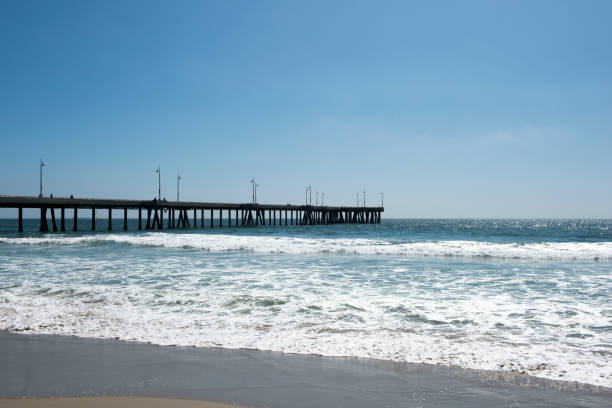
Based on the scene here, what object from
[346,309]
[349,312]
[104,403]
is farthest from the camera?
[346,309]

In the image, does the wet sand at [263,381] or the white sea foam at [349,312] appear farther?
the white sea foam at [349,312]

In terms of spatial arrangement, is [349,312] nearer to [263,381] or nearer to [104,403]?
[263,381]

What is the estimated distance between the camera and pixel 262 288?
1070cm

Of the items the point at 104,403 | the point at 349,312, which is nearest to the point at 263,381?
the point at 104,403

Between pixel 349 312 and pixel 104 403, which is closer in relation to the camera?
pixel 104 403

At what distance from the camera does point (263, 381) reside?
459cm

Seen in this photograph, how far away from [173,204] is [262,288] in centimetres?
4931

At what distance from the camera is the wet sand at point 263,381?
4.11m

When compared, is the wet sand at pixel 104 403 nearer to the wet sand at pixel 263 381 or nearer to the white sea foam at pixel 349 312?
the wet sand at pixel 263 381

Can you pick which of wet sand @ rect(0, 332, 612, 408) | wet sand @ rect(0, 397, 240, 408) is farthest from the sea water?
wet sand @ rect(0, 397, 240, 408)

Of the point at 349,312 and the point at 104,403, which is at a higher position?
the point at 104,403

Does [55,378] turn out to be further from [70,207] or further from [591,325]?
[70,207]

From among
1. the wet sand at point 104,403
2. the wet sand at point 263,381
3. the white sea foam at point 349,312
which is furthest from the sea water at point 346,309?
the wet sand at point 104,403

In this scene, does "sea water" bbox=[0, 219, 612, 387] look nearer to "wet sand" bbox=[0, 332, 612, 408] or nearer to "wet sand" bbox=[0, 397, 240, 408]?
"wet sand" bbox=[0, 332, 612, 408]
